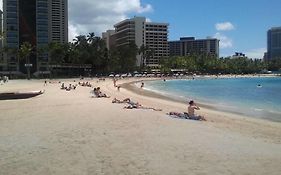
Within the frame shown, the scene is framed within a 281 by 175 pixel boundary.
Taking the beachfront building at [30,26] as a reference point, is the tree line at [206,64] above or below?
below

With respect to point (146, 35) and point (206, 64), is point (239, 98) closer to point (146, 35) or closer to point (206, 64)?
point (206, 64)

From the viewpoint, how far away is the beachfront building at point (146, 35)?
185750mm

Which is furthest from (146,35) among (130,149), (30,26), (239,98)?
(130,149)

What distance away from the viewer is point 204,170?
837cm

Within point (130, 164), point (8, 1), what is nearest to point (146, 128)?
point (130, 164)

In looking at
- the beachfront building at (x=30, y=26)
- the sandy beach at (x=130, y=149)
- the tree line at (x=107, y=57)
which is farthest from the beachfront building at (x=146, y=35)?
the sandy beach at (x=130, y=149)

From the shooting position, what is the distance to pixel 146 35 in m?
190

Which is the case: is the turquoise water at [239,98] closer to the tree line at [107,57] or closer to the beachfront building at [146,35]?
the tree line at [107,57]

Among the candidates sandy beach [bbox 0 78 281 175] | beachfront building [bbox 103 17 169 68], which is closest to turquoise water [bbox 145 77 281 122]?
sandy beach [bbox 0 78 281 175]

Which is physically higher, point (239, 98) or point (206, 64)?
point (206, 64)

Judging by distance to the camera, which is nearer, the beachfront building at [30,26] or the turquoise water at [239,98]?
the turquoise water at [239,98]

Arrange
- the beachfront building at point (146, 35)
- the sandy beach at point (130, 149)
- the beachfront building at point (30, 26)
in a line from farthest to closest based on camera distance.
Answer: the beachfront building at point (146, 35)
the beachfront building at point (30, 26)
the sandy beach at point (130, 149)

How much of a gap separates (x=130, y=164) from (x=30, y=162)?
213cm

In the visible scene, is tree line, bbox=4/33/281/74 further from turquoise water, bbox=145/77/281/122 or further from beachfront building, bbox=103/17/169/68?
turquoise water, bbox=145/77/281/122
